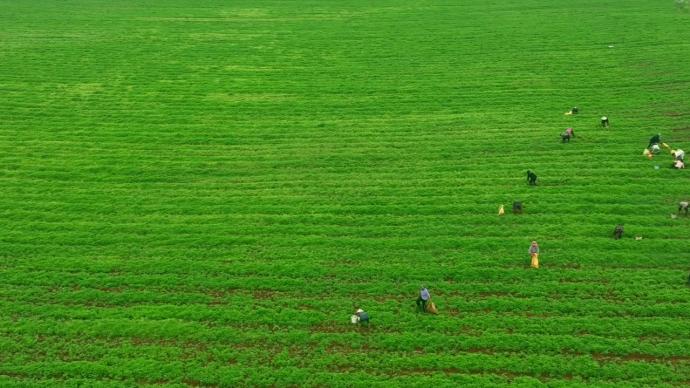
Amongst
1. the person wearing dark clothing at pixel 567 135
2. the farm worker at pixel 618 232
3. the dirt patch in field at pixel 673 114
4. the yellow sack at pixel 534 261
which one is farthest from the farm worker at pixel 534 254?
the dirt patch in field at pixel 673 114

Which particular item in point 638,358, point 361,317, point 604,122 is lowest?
point 638,358

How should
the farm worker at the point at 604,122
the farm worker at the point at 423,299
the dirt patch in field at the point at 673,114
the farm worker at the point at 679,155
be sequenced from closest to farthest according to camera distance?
the farm worker at the point at 423,299, the farm worker at the point at 679,155, the farm worker at the point at 604,122, the dirt patch in field at the point at 673,114

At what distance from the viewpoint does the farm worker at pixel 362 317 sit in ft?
76.3

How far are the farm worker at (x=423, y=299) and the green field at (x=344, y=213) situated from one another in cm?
65

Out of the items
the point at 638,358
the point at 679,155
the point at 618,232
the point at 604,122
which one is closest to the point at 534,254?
the point at 618,232

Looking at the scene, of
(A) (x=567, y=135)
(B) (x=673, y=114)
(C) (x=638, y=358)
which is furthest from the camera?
(B) (x=673, y=114)

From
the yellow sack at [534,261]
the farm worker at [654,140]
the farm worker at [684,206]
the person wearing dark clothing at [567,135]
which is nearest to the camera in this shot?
the yellow sack at [534,261]

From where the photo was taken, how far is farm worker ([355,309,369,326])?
76.3ft

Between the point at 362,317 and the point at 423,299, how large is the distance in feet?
8.53

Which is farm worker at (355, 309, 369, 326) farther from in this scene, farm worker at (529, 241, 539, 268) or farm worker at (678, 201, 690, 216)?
farm worker at (678, 201, 690, 216)

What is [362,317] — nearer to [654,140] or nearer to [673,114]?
[654,140]

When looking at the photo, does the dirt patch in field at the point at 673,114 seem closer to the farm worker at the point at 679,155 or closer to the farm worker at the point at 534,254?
the farm worker at the point at 679,155

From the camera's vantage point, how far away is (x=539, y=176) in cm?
3428

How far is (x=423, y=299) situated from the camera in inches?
940
